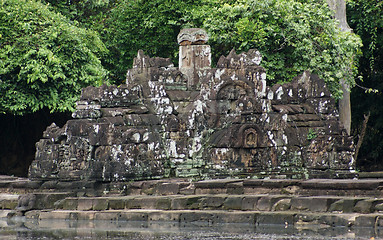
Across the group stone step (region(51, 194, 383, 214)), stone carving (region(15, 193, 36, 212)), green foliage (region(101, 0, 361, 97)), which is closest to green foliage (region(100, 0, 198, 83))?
green foliage (region(101, 0, 361, 97))

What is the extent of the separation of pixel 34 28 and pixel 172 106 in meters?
8.11

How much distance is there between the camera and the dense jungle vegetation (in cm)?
2712

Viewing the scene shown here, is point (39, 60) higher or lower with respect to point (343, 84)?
higher

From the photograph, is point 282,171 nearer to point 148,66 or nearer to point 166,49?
point 148,66

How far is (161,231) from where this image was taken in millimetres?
15586

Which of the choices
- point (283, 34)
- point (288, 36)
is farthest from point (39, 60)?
point (288, 36)

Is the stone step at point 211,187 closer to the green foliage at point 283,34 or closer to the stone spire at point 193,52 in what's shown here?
the stone spire at point 193,52

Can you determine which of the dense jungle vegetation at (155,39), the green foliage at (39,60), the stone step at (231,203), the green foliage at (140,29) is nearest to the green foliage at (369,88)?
the dense jungle vegetation at (155,39)

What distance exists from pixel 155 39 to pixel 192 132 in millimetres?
11038

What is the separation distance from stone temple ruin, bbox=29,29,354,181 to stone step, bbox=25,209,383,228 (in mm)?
1640

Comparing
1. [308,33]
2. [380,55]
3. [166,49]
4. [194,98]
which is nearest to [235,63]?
[194,98]

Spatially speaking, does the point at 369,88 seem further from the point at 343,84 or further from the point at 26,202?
the point at 26,202

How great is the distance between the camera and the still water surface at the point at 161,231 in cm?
1425

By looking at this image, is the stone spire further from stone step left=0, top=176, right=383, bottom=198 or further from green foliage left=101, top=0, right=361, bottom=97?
green foliage left=101, top=0, right=361, bottom=97
